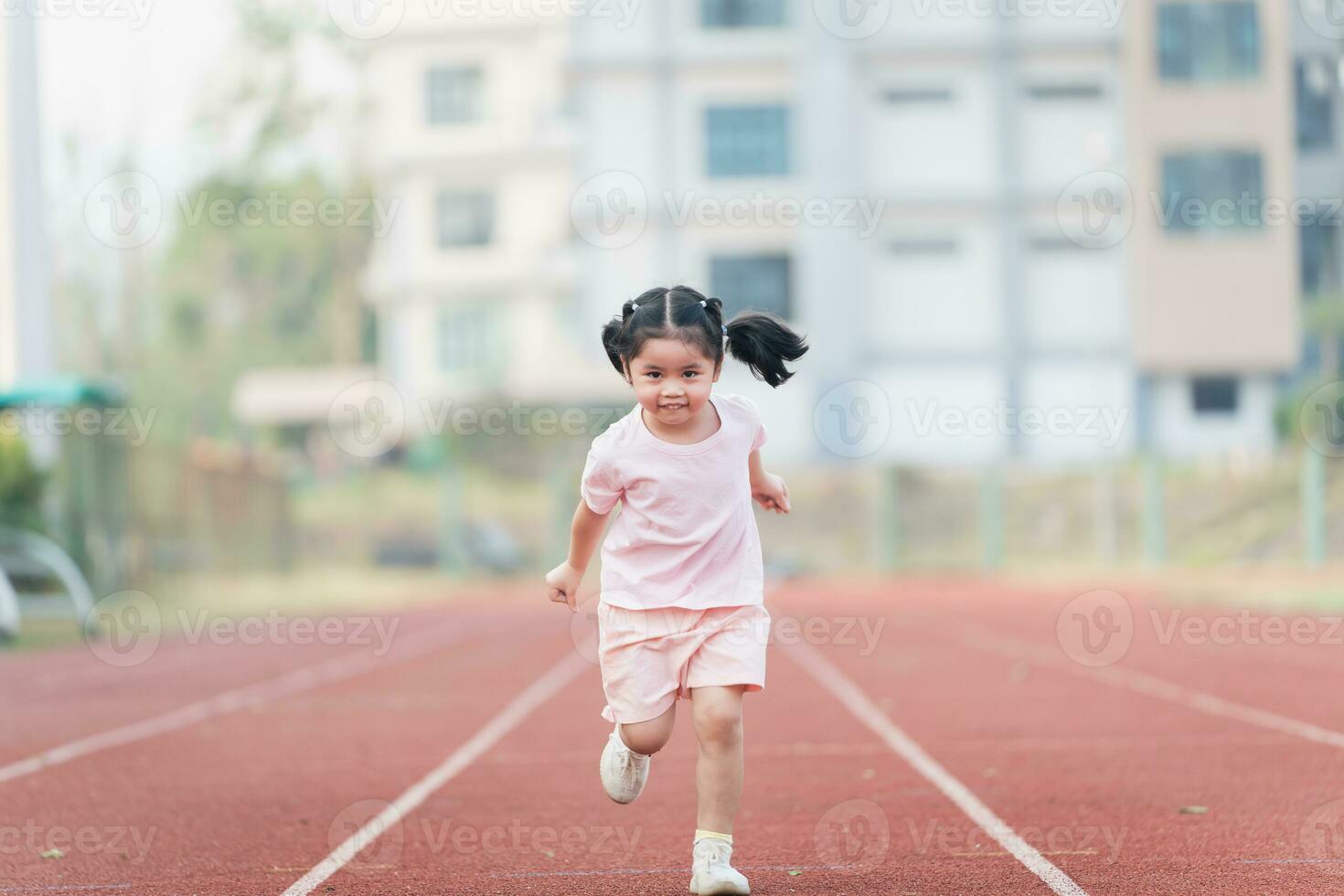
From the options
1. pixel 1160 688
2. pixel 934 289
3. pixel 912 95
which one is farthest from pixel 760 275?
pixel 1160 688

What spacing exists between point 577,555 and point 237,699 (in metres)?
7.23

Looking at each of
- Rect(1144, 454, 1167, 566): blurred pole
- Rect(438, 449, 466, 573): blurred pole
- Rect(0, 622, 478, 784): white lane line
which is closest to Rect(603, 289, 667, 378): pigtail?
Rect(0, 622, 478, 784): white lane line

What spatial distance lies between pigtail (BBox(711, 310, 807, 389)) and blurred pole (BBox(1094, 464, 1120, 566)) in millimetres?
27959

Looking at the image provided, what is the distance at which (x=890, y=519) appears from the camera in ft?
111

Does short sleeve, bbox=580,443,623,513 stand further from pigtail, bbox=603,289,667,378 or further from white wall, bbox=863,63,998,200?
white wall, bbox=863,63,998,200

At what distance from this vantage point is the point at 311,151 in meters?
47.4

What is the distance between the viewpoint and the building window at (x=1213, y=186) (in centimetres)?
3494

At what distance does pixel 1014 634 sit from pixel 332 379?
31.2m

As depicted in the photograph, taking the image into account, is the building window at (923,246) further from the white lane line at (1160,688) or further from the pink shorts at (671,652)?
the pink shorts at (671,652)

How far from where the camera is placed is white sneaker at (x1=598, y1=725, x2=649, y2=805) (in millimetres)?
5047

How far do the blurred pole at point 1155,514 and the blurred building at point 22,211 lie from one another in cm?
1866

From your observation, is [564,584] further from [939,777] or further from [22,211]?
[22,211]

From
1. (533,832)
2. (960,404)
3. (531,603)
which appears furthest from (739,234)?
(533,832)

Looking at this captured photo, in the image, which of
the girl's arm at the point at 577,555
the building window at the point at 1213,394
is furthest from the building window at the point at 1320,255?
the girl's arm at the point at 577,555
